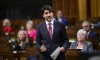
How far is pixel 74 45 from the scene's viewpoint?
4805 mm

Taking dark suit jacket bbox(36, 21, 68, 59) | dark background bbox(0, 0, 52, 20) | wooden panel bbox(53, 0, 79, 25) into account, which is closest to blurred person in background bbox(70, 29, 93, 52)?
dark suit jacket bbox(36, 21, 68, 59)

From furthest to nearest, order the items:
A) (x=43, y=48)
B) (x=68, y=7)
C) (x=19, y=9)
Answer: (x=19, y=9)
(x=68, y=7)
(x=43, y=48)

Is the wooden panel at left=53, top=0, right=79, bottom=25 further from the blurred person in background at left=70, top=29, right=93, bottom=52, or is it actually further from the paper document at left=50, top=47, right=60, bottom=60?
the paper document at left=50, top=47, right=60, bottom=60

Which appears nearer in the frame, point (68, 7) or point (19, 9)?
point (68, 7)

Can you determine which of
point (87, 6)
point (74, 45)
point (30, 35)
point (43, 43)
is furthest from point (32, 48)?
point (87, 6)

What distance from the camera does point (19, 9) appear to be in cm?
1334

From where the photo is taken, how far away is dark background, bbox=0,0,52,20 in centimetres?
1317

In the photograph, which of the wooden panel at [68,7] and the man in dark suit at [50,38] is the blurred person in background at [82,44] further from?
the wooden panel at [68,7]

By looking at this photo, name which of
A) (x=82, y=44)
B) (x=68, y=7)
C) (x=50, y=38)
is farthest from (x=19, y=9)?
(x=50, y=38)

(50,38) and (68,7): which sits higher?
(50,38)

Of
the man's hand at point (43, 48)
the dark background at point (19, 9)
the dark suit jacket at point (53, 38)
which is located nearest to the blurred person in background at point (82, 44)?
the dark suit jacket at point (53, 38)

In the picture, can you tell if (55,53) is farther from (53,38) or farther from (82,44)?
(82,44)

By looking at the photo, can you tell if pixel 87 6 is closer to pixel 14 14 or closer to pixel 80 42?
pixel 14 14

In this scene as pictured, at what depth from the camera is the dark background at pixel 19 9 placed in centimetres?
1317
